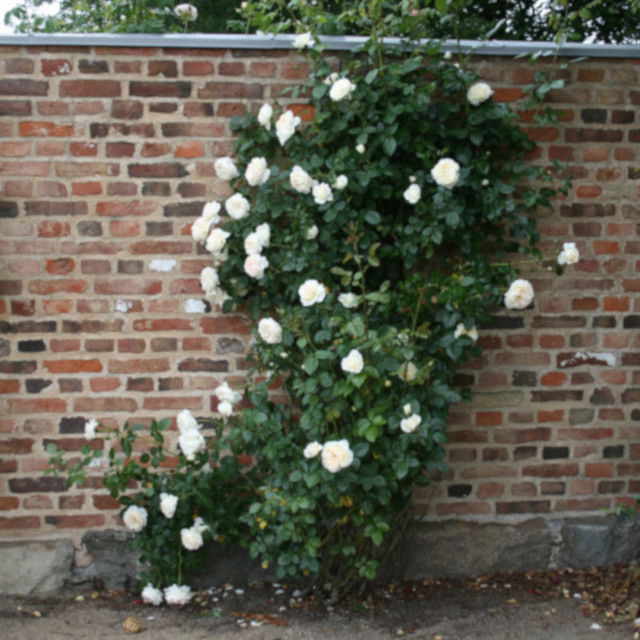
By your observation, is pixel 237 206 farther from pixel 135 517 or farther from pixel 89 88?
pixel 135 517

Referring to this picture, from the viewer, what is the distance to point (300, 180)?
8.70ft

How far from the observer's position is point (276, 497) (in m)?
2.67

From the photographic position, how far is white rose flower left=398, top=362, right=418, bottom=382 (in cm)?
259

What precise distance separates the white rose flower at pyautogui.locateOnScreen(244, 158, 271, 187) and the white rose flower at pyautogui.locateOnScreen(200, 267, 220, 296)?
1.20ft

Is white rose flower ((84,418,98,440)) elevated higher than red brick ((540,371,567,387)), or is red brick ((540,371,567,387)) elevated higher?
red brick ((540,371,567,387))

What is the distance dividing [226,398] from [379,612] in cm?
103

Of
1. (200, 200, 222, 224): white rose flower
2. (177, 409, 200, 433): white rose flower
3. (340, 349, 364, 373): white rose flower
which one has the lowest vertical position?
(177, 409, 200, 433): white rose flower

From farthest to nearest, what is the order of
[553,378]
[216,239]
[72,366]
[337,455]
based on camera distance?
[553,378] → [72,366] → [216,239] → [337,455]

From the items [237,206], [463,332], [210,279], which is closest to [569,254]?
[463,332]

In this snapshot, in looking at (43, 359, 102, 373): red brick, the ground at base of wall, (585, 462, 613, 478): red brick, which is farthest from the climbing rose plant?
(585, 462, 613, 478): red brick

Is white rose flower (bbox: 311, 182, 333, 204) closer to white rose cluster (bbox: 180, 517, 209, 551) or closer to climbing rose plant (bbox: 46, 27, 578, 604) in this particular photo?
climbing rose plant (bbox: 46, 27, 578, 604)

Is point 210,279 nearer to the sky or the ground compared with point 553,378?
nearer to the sky

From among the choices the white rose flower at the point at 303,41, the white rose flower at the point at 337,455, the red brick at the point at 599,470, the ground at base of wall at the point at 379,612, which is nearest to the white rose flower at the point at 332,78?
the white rose flower at the point at 303,41

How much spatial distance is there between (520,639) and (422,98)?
2.00 meters
